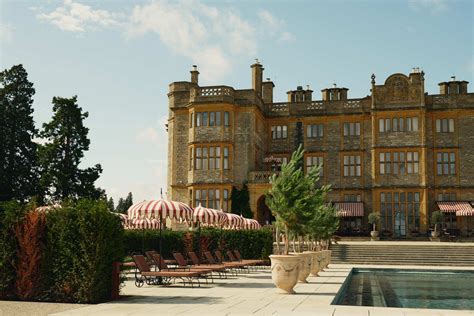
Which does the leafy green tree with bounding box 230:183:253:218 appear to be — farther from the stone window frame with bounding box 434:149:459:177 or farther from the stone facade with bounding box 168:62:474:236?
the stone window frame with bounding box 434:149:459:177

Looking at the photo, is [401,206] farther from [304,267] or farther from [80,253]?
[80,253]

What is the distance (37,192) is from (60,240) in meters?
28.9

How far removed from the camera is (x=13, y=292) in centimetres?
1369

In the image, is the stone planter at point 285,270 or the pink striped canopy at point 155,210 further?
the pink striped canopy at point 155,210

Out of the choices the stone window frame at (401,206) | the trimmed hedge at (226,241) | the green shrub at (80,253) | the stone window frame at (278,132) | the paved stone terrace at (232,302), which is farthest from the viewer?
the stone window frame at (278,132)

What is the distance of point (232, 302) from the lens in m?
13.1

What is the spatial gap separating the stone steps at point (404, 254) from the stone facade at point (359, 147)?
8.19 m

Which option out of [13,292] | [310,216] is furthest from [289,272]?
[13,292]

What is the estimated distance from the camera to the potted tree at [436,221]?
37.7 m

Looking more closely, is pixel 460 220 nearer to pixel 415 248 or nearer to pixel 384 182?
pixel 384 182

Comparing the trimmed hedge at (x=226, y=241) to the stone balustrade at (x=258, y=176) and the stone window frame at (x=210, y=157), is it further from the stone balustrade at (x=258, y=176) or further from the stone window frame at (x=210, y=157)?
the stone window frame at (x=210, y=157)

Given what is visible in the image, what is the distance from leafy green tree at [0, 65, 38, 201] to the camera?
40.9 metres

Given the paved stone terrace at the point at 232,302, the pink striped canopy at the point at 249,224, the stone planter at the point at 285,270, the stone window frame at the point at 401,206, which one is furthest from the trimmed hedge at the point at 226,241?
the stone planter at the point at 285,270

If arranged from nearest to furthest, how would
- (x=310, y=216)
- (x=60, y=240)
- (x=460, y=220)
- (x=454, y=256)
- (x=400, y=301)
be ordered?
(x=60, y=240) < (x=400, y=301) < (x=310, y=216) < (x=454, y=256) < (x=460, y=220)
